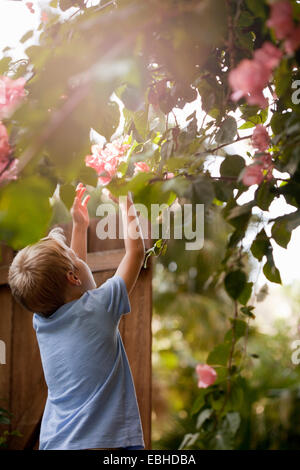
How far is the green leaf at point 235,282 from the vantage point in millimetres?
750

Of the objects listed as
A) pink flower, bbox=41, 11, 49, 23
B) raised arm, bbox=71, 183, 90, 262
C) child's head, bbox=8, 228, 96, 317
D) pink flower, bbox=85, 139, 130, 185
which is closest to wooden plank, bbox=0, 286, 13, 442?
raised arm, bbox=71, 183, 90, 262

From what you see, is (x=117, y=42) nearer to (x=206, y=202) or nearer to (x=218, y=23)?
(x=218, y=23)

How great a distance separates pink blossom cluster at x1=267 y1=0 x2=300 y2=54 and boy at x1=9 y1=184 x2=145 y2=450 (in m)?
0.65

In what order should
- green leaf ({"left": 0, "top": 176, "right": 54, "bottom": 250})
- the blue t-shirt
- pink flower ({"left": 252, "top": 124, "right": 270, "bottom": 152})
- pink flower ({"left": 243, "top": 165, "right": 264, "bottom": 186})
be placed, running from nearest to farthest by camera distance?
green leaf ({"left": 0, "top": 176, "right": 54, "bottom": 250})
pink flower ({"left": 243, "top": 165, "right": 264, "bottom": 186})
pink flower ({"left": 252, "top": 124, "right": 270, "bottom": 152})
the blue t-shirt

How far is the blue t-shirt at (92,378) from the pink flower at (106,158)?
0.30m

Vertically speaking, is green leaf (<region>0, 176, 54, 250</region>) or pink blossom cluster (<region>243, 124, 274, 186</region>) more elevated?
pink blossom cluster (<region>243, 124, 274, 186</region>)

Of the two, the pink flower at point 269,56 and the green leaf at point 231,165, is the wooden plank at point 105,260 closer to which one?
the green leaf at point 231,165

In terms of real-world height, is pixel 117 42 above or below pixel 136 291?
above

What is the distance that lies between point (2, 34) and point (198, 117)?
0.48 meters

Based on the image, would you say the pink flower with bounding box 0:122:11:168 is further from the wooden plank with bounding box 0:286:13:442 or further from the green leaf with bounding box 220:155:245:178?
the wooden plank with bounding box 0:286:13:442

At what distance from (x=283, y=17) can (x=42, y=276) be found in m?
0.82

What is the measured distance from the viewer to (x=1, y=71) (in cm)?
91

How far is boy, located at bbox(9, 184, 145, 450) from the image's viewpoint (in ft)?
3.61
